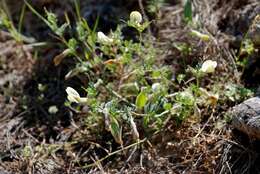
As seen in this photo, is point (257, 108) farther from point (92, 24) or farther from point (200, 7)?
point (92, 24)

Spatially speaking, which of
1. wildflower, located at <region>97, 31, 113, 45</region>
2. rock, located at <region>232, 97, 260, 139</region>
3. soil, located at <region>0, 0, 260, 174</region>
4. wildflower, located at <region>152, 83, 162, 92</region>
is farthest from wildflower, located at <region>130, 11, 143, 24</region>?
rock, located at <region>232, 97, 260, 139</region>

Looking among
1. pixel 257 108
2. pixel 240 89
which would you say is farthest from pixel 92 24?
pixel 257 108

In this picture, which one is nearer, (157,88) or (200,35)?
(157,88)

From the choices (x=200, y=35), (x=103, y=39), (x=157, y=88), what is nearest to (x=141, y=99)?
(x=157, y=88)

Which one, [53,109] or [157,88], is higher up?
[157,88]

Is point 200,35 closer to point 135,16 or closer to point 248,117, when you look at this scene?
point 135,16
